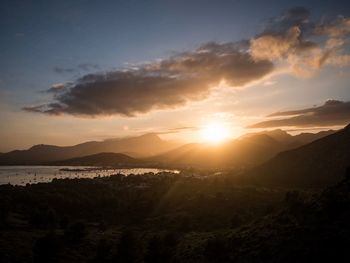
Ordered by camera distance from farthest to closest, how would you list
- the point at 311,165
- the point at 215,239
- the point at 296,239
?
the point at 311,165 → the point at 215,239 → the point at 296,239

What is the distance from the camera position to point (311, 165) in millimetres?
170750

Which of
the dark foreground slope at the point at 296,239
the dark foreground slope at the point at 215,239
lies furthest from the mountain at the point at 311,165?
the dark foreground slope at the point at 296,239

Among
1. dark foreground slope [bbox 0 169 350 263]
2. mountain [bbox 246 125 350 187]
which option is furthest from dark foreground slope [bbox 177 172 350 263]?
mountain [bbox 246 125 350 187]

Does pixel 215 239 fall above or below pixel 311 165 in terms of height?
above

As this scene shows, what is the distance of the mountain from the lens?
154125 millimetres

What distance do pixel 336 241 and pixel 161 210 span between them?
8097 centimetres

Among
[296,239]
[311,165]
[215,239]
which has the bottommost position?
[311,165]

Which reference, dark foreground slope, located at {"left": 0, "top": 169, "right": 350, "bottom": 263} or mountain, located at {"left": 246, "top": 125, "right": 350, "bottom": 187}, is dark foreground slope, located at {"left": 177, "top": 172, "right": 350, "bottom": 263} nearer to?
dark foreground slope, located at {"left": 0, "top": 169, "right": 350, "bottom": 263}

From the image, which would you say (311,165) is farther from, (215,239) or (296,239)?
(296,239)

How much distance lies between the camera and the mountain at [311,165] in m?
154

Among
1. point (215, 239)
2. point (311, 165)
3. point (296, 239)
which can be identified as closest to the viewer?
point (296, 239)

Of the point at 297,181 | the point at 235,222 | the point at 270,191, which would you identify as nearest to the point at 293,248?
the point at 235,222

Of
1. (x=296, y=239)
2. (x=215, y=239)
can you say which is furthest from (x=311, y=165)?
(x=296, y=239)

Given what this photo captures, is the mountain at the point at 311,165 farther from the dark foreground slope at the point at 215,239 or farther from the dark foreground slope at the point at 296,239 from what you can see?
the dark foreground slope at the point at 296,239
